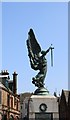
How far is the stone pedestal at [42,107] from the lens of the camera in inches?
1117

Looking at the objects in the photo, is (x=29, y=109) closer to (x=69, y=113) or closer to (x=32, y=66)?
(x=32, y=66)

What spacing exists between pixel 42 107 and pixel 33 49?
177 inches

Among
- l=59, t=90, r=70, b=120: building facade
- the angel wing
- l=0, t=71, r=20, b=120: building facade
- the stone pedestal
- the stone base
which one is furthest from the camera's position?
l=59, t=90, r=70, b=120: building facade

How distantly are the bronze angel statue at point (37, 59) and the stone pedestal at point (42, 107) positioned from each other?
3.73ft

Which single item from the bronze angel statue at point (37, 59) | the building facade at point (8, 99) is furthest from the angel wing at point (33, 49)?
the building facade at point (8, 99)

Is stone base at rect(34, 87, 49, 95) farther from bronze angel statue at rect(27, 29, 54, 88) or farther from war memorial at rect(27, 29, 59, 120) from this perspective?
bronze angel statue at rect(27, 29, 54, 88)

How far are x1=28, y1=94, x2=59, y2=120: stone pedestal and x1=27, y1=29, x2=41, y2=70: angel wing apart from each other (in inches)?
98.1

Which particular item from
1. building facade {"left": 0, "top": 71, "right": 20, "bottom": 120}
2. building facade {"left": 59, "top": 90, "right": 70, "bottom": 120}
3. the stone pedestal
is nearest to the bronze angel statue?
the stone pedestal

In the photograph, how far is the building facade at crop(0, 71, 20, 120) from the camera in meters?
57.2

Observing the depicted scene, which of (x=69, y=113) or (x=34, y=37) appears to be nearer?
(x=34, y=37)

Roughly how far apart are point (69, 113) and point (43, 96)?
33286 mm

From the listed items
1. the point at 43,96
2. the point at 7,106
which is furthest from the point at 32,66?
the point at 7,106

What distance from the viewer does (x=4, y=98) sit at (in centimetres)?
5850

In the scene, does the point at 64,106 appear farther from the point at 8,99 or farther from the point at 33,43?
the point at 33,43
